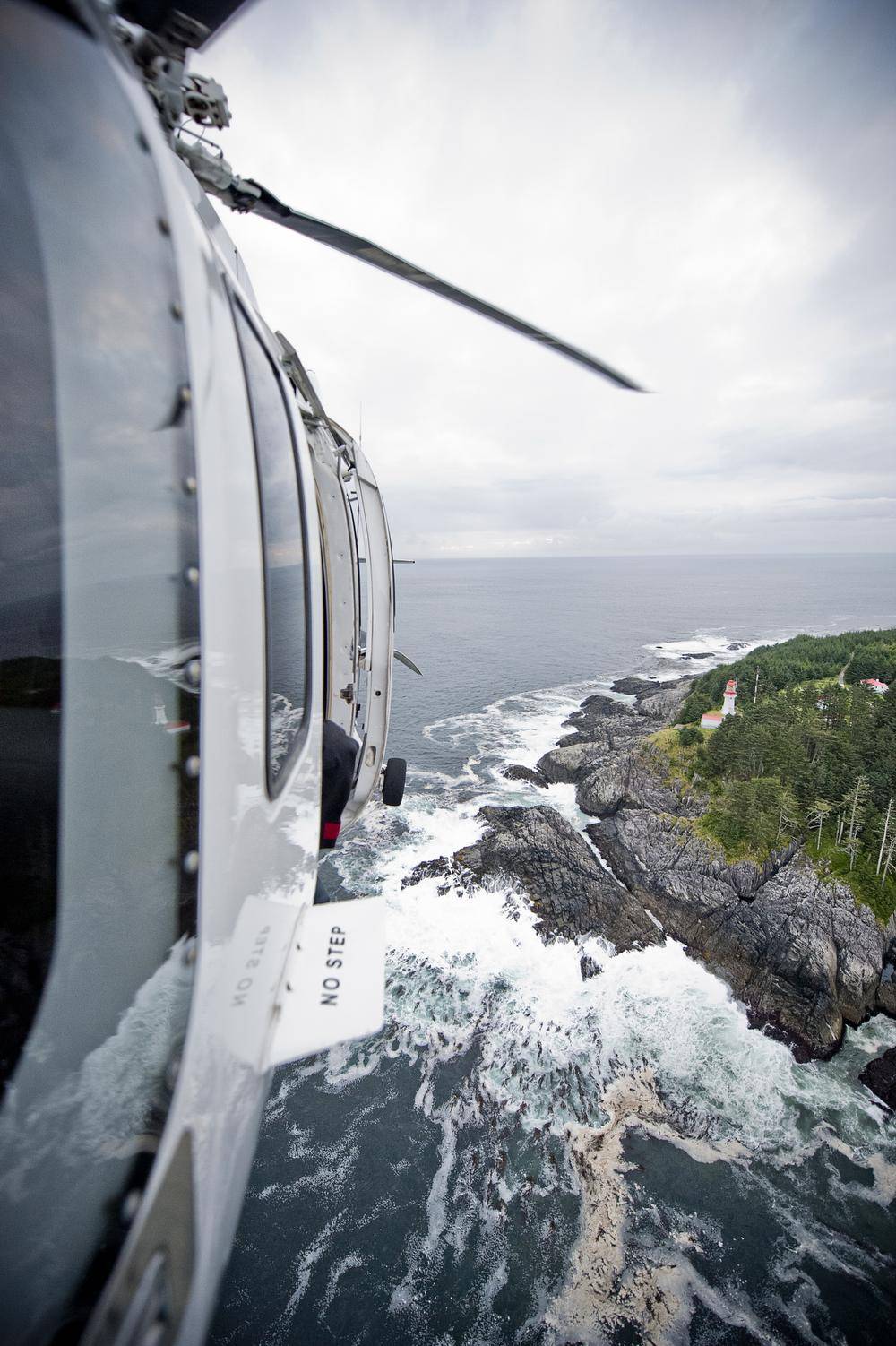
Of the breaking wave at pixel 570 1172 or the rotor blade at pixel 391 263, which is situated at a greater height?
the rotor blade at pixel 391 263

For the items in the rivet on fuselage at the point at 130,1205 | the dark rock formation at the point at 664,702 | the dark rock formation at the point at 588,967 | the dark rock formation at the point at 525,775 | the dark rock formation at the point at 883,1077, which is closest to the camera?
the rivet on fuselage at the point at 130,1205

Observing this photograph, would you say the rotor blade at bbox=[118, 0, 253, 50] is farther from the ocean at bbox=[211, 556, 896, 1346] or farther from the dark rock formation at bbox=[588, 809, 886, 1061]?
the dark rock formation at bbox=[588, 809, 886, 1061]

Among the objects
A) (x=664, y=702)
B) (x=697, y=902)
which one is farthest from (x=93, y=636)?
(x=664, y=702)

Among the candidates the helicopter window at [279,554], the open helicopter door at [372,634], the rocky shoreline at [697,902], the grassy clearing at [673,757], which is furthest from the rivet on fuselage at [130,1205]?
the grassy clearing at [673,757]

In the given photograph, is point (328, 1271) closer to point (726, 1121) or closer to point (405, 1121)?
point (405, 1121)

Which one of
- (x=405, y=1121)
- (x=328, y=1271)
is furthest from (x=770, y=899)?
(x=328, y=1271)

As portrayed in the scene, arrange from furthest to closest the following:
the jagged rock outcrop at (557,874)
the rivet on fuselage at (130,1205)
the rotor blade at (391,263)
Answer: the jagged rock outcrop at (557,874)
the rotor blade at (391,263)
the rivet on fuselage at (130,1205)

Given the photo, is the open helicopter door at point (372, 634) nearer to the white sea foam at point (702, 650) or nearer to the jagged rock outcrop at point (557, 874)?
the jagged rock outcrop at point (557, 874)
